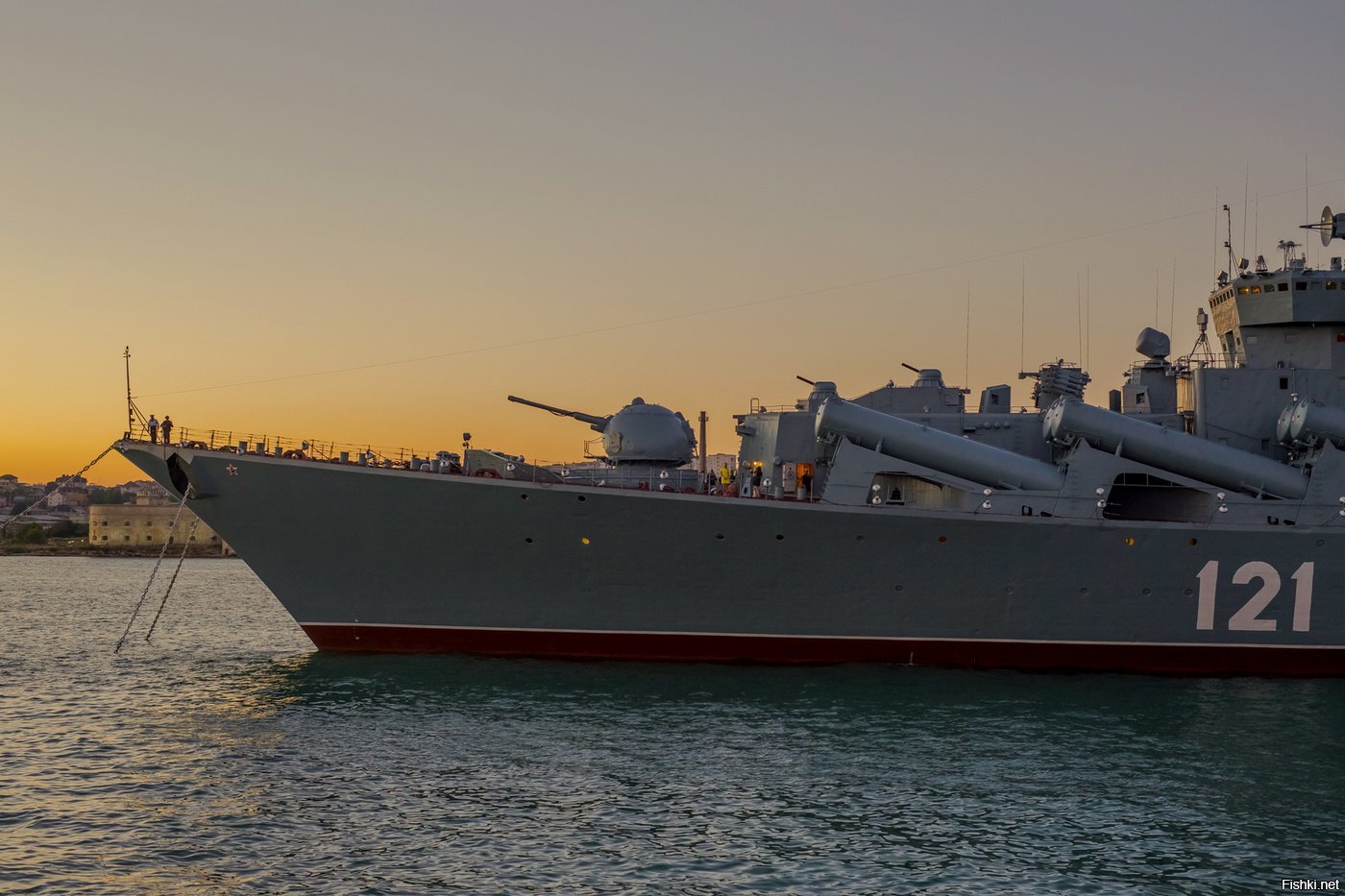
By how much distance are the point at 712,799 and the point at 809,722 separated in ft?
15.3

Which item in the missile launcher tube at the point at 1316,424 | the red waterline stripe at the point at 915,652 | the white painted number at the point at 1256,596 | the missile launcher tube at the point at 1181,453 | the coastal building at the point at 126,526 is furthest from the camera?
the coastal building at the point at 126,526

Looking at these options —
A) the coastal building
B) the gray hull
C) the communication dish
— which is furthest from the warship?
the coastal building

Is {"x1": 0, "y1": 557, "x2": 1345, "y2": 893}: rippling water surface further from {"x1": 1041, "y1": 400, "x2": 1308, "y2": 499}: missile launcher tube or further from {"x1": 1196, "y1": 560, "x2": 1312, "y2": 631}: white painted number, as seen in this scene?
{"x1": 1041, "y1": 400, "x2": 1308, "y2": 499}: missile launcher tube

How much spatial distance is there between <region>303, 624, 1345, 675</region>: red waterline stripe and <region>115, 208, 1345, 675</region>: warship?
42mm

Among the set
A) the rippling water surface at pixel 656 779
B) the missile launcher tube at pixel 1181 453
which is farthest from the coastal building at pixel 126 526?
the missile launcher tube at pixel 1181 453

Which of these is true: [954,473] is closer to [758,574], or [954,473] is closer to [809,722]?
[758,574]

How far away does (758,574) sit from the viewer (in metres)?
22.7

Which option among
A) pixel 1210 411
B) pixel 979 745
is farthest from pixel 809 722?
pixel 1210 411

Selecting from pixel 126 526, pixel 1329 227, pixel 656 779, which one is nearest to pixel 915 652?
pixel 656 779

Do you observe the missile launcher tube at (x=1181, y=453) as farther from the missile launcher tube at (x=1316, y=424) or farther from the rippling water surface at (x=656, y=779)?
the rippling water surface at (x=656, y=779)

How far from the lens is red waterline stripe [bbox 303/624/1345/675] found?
23.0m

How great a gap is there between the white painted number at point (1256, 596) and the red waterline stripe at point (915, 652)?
1.65 feet

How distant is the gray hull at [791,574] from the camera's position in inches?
887

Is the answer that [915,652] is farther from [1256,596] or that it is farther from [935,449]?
[1256,596]
